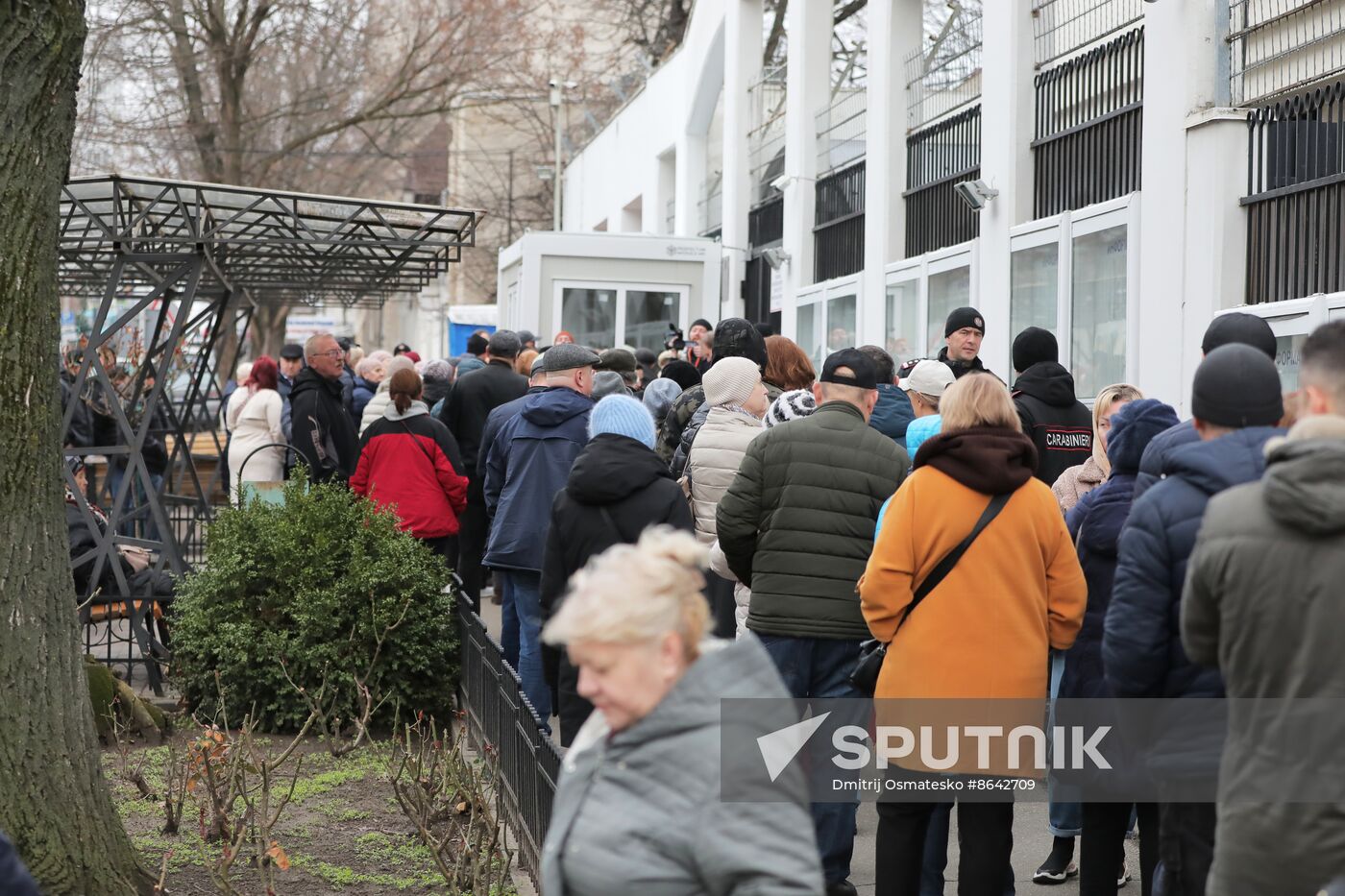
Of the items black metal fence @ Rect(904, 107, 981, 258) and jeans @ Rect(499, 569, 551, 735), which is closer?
jeans @ Rect(499, 569, 551, 735)

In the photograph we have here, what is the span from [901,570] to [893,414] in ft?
10.4

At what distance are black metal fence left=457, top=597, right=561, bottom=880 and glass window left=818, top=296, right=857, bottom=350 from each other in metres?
9.31

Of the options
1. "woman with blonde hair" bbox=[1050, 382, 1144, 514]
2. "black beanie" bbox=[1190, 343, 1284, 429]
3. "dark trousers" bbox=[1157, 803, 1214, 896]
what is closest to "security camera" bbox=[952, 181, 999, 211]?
"woman with blonde hair" bbox=[1050, 382, 1144, 514]

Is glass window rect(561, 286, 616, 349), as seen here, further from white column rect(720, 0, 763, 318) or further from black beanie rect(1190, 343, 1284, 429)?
black beanie rect(1190, 343, 1284, 429)

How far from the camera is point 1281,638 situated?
3.41 metres

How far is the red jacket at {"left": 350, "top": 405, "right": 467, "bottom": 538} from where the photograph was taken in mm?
9828

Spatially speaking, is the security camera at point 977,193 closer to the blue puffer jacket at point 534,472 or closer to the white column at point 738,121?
the blue puffer jacket at point 534,472

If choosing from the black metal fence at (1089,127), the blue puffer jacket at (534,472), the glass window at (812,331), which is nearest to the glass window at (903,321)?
the glass window at (812,331)

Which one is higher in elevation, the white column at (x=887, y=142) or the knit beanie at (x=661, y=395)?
the white column at (x=887, y=142)

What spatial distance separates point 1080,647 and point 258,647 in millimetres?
4646

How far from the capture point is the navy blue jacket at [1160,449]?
179 inches

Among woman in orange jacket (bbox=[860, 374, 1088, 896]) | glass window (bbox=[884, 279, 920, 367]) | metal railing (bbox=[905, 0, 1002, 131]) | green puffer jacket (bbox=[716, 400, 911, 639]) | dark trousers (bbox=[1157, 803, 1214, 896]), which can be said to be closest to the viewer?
dark trousers (bbox=[1157, 803, 1214, 896])

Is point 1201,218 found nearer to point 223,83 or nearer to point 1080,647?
point 1080,647

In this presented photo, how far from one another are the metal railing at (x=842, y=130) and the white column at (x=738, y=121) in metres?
3.48
